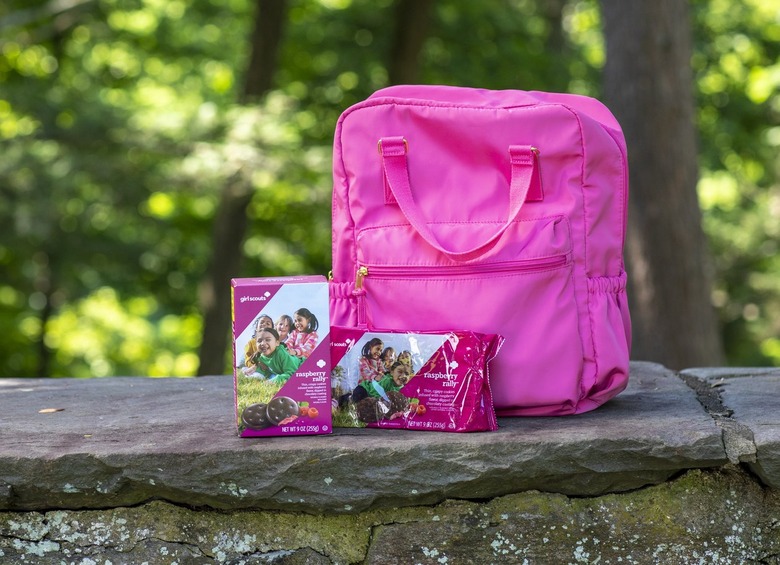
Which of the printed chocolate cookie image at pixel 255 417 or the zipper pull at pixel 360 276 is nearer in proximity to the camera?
the printed chocolate cookie image at pixel 255 417

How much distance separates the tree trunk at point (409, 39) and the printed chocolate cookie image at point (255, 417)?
20.6 feet

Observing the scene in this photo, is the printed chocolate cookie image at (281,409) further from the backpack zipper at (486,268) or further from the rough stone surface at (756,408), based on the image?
the rough stone surface at (756,408)

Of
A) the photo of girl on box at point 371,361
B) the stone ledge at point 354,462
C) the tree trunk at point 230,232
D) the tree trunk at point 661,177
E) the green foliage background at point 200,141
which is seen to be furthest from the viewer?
the tree trunk at point 230,232

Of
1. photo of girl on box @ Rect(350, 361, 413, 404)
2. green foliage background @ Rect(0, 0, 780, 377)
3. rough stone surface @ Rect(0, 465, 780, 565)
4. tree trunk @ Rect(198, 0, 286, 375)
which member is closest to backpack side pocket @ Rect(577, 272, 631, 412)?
rough stone surface @ Rect(0, 465, 780, 565)

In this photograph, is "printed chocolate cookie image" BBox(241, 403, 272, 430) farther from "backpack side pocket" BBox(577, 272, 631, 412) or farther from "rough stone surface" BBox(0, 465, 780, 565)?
"backpack side pocket" BBox(577, 272, 631, 412)

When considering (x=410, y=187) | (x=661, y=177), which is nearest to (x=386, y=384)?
(x=410, y=187)

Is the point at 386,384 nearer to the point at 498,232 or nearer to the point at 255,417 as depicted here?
the point at 255,417

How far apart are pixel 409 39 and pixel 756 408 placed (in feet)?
20.6

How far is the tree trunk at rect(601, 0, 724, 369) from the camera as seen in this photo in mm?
4473

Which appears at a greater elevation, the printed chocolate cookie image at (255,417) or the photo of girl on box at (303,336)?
the photo of girl on box at (303,336)

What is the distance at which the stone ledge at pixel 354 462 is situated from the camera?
174cm

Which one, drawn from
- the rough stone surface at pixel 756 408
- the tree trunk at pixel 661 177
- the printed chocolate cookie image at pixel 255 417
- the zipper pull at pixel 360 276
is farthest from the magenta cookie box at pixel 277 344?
the tree trunk at pixel 661 177

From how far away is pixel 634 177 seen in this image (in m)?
4.54

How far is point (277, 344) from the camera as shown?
177 cm
